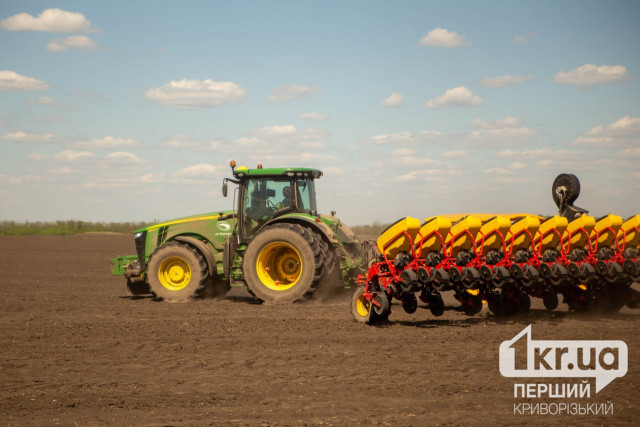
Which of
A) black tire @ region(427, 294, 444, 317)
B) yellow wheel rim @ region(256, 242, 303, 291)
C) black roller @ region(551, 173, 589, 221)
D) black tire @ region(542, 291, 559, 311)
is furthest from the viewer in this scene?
yellow wheel rim @ region(256, 242, 303, 291)

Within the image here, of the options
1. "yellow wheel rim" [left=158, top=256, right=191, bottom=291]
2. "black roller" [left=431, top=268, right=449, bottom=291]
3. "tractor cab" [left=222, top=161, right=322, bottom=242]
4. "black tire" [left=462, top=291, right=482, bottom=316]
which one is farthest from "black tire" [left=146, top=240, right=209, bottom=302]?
"black roller" [left=431, top=268, right=449, bottom=291]

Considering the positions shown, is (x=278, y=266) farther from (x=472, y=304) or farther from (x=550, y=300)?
(x=550, y=300)

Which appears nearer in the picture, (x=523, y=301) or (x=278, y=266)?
(x=523, y=301)

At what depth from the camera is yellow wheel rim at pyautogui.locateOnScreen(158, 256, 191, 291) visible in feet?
45.8

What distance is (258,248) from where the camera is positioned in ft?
42.3

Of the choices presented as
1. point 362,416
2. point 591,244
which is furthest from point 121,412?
point 591,244

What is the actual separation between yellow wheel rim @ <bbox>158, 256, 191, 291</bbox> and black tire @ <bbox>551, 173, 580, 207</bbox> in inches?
265

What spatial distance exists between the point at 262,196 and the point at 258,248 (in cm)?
120

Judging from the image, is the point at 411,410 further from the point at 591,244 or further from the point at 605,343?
the point at 591,244

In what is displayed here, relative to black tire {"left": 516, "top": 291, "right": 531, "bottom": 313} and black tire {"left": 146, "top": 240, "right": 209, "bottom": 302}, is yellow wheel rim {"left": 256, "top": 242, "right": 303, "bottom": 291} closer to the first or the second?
black tire {"left": 146, "top": 240, "right": 209, "bottom": 302}

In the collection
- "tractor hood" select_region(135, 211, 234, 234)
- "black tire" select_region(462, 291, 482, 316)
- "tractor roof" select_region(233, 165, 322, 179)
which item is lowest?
"black tire" select_region(462, 291, 482, 316)

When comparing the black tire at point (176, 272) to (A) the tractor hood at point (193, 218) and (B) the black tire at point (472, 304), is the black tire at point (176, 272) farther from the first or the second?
(B) the black tire at point (472, 304)

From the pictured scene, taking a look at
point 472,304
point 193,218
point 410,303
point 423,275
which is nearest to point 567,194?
point 472,304

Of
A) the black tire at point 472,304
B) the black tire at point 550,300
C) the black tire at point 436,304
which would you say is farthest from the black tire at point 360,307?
the black tire at point 550,300
